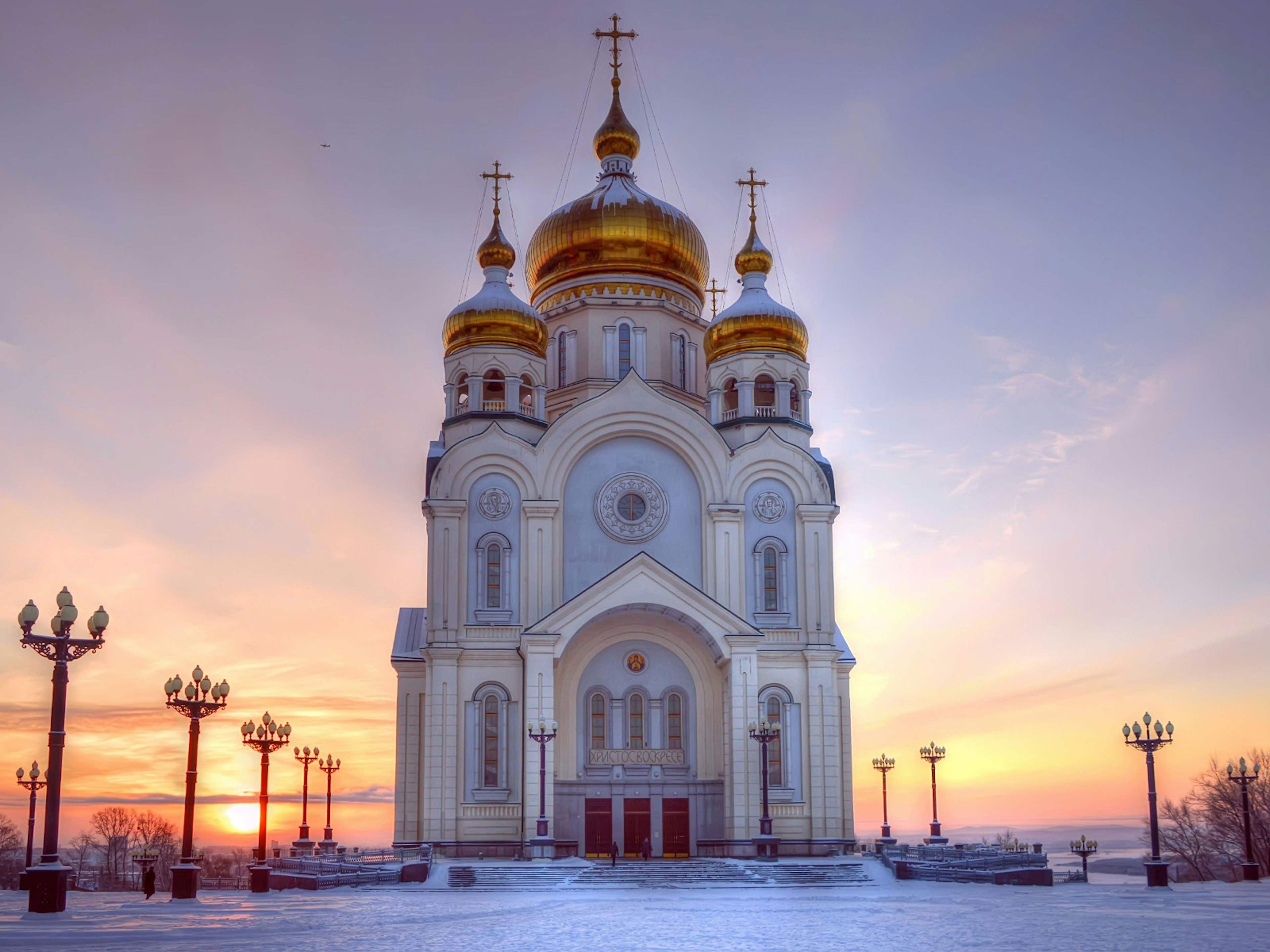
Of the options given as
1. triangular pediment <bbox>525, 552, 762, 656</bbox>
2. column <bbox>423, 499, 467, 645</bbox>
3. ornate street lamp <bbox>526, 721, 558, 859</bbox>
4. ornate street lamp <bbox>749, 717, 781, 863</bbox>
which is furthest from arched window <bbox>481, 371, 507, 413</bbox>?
ornate street lamp <bbox>749, 717, 781, 863</bbox>

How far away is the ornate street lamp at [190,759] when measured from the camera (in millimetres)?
23281

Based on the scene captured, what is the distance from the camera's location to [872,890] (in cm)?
2712

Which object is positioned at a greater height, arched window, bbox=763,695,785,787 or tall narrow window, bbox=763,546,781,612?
tall narrow window, bbox=763,546,781,612

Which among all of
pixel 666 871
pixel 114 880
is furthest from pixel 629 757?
pixel 114 880

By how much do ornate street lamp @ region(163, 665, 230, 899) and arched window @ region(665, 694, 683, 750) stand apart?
52.0 ft

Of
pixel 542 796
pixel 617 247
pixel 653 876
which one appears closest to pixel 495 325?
pixel 617 247

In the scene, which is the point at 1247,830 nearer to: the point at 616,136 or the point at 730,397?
the point at 730,397

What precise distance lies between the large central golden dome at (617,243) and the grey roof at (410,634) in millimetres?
11826

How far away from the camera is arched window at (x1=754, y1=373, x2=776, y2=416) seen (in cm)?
4056

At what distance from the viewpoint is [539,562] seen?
37125mm

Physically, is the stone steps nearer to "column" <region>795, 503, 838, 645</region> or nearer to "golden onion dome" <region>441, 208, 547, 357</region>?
"column" <region>795, 503, 838, 645</region>

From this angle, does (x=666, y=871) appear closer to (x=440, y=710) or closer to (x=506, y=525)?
(x=440, y=710)

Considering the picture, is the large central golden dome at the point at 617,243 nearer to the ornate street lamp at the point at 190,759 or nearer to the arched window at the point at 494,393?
the arched window at the point at 494,393

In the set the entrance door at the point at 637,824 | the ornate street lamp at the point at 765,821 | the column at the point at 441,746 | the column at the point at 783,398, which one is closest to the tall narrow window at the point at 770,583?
the column at the point at 783,398
